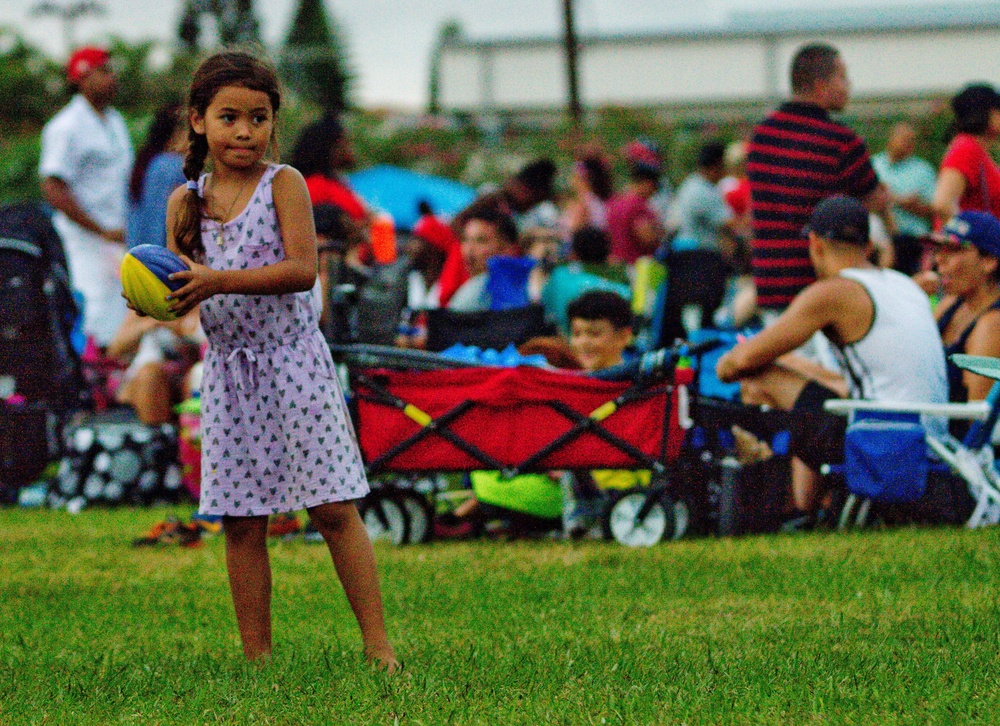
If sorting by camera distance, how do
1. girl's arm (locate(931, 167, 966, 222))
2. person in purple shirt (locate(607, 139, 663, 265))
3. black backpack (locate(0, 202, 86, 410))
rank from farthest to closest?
1. person in purple shirt (locate(607, 139, 663, 265))
2. girl's arm (locate(931, 167, 966, 222))
3. black backpack (locate(0, 202, 86, 410))

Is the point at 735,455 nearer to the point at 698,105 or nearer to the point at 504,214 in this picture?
the point at 504,214

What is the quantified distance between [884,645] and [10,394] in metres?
4.95

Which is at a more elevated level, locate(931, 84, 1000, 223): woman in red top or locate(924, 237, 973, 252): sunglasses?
locate(931, 84, 1000, 223): woman in red top

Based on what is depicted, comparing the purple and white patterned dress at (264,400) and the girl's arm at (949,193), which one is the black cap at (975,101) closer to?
the girl's arm at (949,193)

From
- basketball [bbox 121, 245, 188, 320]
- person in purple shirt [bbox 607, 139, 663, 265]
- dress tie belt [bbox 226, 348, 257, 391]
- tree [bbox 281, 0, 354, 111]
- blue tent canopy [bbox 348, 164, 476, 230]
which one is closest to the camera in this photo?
basketball [bbox 121, 245, 188, 320]

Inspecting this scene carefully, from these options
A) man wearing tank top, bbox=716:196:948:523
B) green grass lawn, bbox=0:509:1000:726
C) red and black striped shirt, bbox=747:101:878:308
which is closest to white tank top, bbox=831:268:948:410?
man wearing tank top, bbox=716:196:948:523

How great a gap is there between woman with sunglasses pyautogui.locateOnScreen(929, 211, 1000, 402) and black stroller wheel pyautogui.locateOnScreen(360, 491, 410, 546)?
240cm

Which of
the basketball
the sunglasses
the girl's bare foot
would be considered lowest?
the girl's bare foot

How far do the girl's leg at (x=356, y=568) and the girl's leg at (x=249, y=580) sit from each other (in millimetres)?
179

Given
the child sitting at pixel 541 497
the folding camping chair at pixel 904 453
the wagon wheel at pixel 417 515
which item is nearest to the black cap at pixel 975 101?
the folding camping chair at pixel 904 453

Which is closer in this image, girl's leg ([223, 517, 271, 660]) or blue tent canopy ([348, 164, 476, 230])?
girl's leg ([223, 517, 271, 660])

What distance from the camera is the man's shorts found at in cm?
673

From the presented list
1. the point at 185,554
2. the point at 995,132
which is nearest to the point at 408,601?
the point at 185,554

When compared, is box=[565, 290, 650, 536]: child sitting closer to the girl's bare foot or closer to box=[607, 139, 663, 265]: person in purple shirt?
the girl's bare foot
